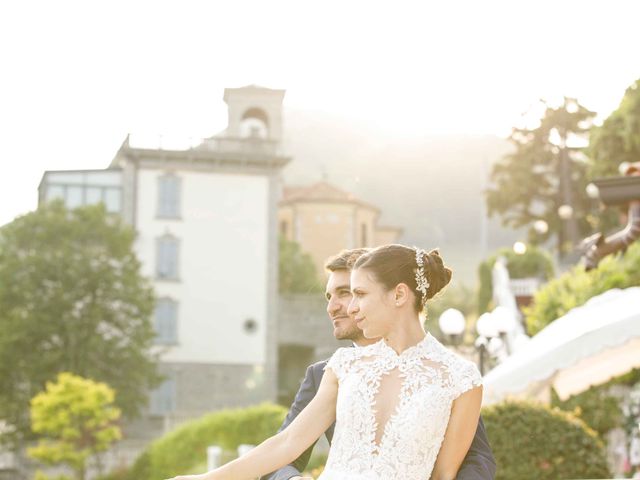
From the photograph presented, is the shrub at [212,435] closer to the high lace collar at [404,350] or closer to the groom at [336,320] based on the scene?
the groom at [336,320]

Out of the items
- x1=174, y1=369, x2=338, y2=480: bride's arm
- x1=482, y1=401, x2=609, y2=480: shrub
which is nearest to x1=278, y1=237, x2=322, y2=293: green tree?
x1=482, y1=401, x2=609, y2=480: shrub

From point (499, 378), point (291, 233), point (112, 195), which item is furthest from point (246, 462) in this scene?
point (291, 233)

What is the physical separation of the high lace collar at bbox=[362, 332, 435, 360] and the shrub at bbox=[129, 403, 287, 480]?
29525 millimetres

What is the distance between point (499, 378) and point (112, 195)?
4407cm

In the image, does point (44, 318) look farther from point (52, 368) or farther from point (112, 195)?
point (112, 195)

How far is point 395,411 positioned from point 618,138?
3545 centimetres

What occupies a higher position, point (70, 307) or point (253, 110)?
point (253, 110)

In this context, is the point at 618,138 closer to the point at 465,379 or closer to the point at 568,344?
the point at 568,344

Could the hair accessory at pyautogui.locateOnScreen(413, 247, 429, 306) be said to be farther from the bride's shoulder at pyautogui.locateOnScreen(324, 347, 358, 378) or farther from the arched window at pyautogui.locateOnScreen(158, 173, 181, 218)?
the arched window at pyautogui.locateOnScreen(158, 173, 181, 218)

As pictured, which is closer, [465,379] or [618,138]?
[465,379]

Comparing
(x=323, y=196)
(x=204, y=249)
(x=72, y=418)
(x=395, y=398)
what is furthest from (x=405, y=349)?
(x=323, y=196)

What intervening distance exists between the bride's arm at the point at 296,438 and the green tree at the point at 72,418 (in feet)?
126

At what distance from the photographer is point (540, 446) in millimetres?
11844

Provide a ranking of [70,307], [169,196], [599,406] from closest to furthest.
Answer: [599,406], [70,307], [169,196]
